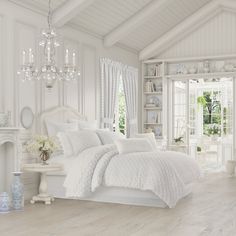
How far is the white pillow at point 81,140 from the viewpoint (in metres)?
6.63

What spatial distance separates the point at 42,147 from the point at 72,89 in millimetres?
2002

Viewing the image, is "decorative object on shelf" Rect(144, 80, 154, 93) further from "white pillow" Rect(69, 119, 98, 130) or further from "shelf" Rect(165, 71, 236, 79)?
"white pillow" Rect(69, 119, 98, 130)

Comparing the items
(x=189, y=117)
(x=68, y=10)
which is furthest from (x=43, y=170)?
(x=189, y=117)

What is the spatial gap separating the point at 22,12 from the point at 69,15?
833mm

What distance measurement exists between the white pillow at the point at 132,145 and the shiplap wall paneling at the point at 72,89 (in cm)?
167

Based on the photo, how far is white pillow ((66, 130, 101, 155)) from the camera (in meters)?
6.63

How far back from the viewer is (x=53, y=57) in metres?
7.30

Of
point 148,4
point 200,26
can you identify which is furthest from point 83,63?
point 200,26

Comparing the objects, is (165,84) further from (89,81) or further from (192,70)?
(89,81)

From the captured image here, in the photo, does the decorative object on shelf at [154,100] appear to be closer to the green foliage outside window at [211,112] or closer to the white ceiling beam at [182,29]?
the white ceiling beam at [182,29]

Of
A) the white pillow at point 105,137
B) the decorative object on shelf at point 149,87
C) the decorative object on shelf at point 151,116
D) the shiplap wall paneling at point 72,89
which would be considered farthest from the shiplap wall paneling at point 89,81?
the decorative object on shelf at point 151,116

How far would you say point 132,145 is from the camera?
6602mm

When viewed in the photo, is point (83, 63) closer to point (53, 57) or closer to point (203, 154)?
point (53, 57)

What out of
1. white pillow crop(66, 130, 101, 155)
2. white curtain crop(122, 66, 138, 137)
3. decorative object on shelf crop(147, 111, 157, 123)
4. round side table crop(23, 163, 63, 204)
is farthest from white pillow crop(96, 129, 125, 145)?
decorative object on shelf crop(147, 111, 157, 123)
